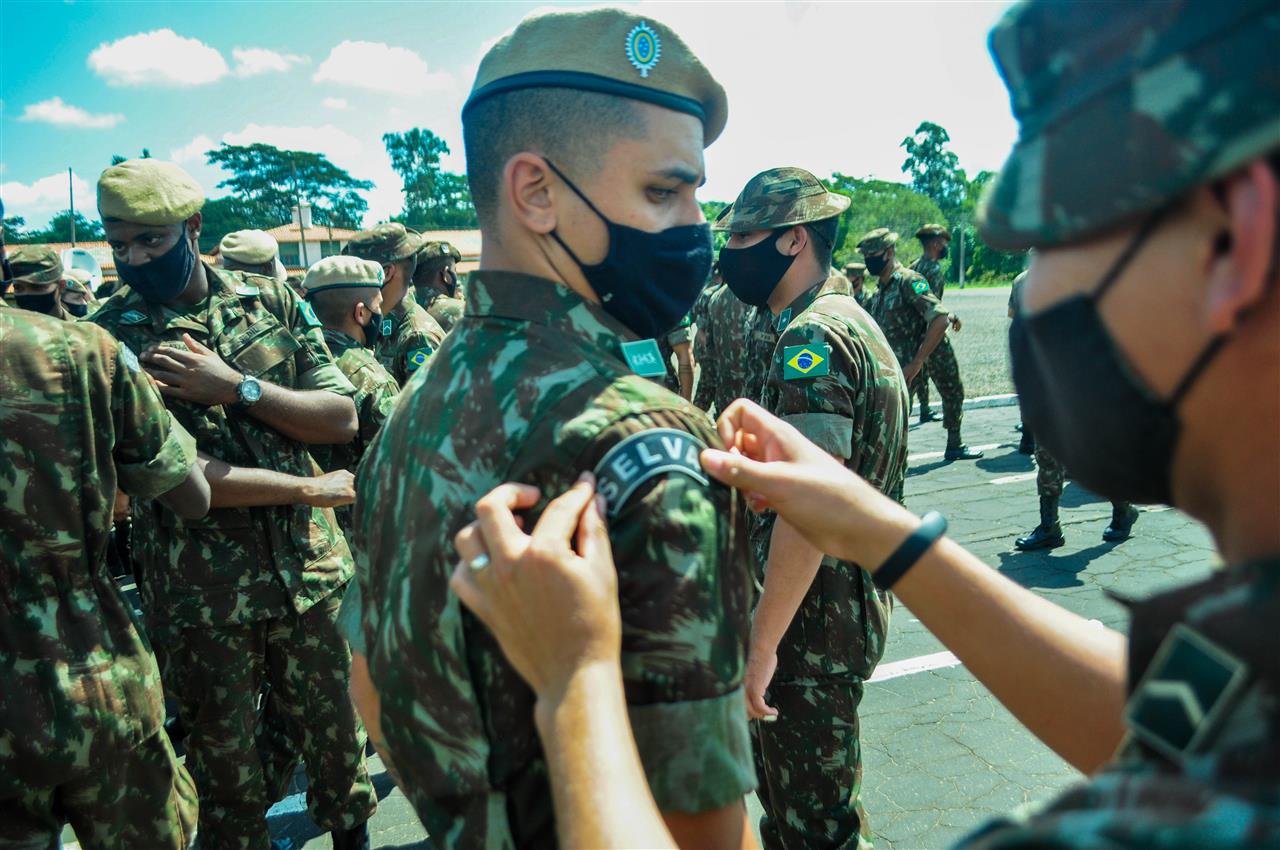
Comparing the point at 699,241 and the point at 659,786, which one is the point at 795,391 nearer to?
the point at 699,241

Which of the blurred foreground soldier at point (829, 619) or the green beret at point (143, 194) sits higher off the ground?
the green beret at point (143, 194)

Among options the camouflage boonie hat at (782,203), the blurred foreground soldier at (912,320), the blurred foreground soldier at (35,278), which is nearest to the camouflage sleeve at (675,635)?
the camouflage boonie hat at (782,203)

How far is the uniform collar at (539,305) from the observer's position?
55.8 inches

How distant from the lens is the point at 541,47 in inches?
57.2

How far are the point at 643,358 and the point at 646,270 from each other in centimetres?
16

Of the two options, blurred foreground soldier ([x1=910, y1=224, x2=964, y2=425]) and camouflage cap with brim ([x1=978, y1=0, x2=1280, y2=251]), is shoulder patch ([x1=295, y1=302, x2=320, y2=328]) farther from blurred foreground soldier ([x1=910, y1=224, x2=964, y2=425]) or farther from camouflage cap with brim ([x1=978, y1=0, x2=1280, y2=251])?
blurred foreground soldier ([x1=910, y1=224, x2=964, y2=425])

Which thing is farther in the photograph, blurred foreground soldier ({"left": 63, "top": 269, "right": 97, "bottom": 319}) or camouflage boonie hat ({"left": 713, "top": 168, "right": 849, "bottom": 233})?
blurred foreground soldier ({"left": 63, "top": 269, "right": 97, "bottom": 319})

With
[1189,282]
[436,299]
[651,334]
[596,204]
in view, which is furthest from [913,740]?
[436,299]

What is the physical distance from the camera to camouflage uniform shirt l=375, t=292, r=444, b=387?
16.0 ft

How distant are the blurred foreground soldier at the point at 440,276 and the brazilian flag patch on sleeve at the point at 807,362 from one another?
4162 mm

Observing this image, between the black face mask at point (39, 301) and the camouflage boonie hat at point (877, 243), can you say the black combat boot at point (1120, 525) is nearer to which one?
the camouflage boonie hat at point (877, 243)

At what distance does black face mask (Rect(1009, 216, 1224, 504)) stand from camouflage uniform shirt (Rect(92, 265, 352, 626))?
2.75 m

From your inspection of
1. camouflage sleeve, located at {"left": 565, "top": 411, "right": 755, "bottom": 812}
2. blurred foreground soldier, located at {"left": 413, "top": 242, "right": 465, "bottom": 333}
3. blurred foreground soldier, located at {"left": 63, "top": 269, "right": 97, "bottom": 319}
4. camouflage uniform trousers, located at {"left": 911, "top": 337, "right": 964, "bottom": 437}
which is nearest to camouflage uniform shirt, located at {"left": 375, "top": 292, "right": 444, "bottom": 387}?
blurred foreground soldier, located at {"left": 413, "top": 242, "right": 465, "bottom": 333}

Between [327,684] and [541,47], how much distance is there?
99.2 inches
